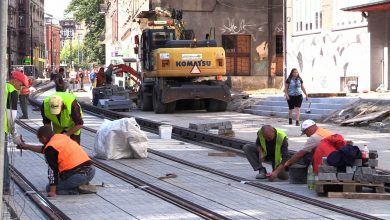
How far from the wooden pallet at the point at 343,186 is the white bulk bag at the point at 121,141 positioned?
5.53m

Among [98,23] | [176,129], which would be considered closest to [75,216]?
[176,129]

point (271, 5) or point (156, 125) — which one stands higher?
point (271, 5)

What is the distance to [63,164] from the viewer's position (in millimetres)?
11000

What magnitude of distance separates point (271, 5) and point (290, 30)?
7787 mm

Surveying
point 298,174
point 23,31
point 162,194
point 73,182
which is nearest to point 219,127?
point 298,174

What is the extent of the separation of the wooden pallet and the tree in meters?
94.2

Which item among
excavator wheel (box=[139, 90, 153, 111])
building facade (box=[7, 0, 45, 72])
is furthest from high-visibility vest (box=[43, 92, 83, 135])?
building facade (box=[7, 0, 45, 72])

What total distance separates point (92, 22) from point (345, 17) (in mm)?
74637

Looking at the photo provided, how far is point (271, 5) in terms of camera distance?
164ft

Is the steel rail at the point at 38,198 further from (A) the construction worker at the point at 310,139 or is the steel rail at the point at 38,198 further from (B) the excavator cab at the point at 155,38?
(B) the excavator cab at the point at 155,38

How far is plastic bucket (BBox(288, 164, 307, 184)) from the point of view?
1254 centimetres

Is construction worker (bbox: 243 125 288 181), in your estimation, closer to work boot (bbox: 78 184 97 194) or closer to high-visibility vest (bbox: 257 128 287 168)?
high-visibility vest (bbox: 257 128 287 168)

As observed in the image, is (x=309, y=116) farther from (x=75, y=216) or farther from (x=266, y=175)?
(x=75, y=216)

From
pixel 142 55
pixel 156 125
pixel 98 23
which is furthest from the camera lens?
pixel 98 23
